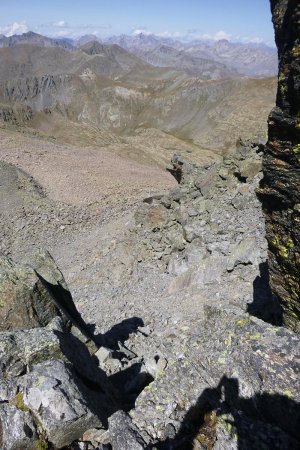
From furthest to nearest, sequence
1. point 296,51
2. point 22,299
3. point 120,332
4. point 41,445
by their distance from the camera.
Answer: point 120,332 < point 22,299 < point 296,51 < point 41,445

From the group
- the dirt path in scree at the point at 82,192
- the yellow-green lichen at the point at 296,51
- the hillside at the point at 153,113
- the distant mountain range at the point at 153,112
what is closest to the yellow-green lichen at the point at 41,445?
the yellow-green lichen at the point at 296,51

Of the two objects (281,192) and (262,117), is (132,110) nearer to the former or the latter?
(262,117)

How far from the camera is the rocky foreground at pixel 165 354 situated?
6137mm

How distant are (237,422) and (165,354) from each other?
16.3 feet

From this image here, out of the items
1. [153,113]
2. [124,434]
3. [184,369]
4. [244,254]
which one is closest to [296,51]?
[184,369]

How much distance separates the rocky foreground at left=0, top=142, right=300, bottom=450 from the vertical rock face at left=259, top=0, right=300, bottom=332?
3.84ft

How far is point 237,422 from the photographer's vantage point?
5.90m

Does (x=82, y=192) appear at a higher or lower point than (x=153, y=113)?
higher

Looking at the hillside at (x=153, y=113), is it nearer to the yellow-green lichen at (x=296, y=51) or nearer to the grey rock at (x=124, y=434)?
the yellow-green lichen at (x=296, y=51)

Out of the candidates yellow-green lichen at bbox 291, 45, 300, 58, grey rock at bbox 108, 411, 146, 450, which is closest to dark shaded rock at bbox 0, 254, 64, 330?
grey rock at bbox 108, 411, 146, 450

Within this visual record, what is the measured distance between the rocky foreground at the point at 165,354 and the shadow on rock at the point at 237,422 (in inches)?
0.6

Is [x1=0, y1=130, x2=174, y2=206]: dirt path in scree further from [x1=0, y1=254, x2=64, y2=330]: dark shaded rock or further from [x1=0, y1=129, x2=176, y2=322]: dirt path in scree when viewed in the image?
[x1=0, y1=254, x2=64, y2=330]: dark shaded rock

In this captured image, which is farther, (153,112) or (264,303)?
(153,112)

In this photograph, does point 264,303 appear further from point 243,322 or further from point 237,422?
point 237,422
